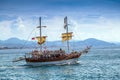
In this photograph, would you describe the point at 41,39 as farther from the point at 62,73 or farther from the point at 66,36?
the point at 62,73

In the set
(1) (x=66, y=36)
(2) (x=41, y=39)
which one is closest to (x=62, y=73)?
(2) (x=41, y=39)

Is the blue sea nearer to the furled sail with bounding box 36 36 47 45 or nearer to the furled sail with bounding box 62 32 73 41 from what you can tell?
the furled sail with bounding box 36 36 47 45

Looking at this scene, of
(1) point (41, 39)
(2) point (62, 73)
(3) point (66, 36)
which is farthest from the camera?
(3) point (66, 36)

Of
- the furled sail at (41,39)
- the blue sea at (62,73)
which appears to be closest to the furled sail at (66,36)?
the furled sail at (41,39)

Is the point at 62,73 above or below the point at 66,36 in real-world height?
below

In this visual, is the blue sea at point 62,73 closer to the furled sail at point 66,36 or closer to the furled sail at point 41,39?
the furled sail at point 41,39

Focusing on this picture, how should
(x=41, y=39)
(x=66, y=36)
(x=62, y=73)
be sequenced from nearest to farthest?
1. (x=62, y=73)
2. (x=41, y=39)
3. (x=66, y=36)

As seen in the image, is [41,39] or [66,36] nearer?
[41,39]

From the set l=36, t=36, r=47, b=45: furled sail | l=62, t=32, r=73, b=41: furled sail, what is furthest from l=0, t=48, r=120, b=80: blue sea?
l=62, t=32, r=73, b=41: furled sail

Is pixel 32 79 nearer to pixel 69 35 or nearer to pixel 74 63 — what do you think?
pixel 74 63

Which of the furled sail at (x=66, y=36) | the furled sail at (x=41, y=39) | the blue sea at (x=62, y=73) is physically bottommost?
the blue sea at (x=62, y=73)

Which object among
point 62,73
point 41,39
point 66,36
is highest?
point 66,36

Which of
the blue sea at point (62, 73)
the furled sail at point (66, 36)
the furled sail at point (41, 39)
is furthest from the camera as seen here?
the furled sail at point (66, 36)

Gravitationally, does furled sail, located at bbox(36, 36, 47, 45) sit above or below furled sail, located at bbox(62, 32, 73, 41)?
below
